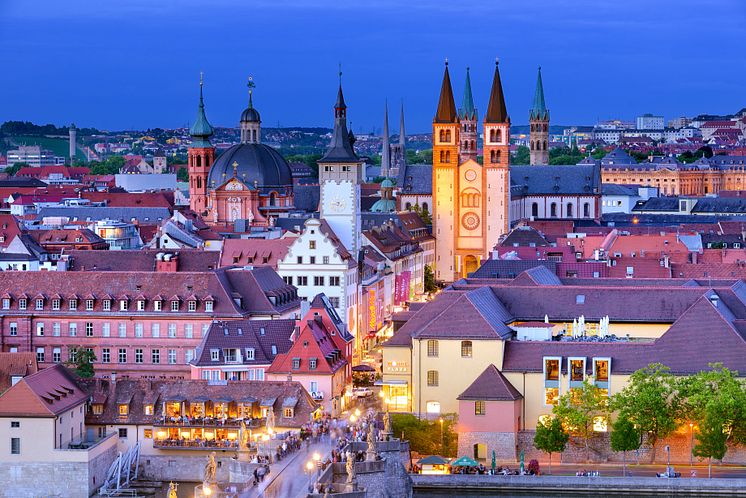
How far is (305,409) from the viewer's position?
73.8 metres

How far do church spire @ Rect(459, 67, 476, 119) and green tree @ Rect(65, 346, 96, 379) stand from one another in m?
96.4

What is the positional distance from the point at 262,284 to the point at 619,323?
20752 mm

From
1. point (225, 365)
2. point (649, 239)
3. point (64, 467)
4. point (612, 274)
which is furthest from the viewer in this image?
point (649, 239)

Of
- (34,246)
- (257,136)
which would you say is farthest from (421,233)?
(34,246)

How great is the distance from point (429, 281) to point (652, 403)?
255 feet

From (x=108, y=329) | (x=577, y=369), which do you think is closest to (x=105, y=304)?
(x=108, y=329)

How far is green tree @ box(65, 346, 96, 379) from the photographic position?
81.0 meters

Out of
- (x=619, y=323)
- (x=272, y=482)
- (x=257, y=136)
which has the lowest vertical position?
Result: (x=272, y=482)

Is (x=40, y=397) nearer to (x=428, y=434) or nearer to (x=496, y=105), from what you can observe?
(x=428, y=434)

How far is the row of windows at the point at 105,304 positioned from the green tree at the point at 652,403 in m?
25.9

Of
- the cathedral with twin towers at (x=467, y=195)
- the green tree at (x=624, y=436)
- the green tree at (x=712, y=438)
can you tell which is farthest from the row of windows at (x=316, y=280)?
the cathedral with twin towers at (x=467, y=195)

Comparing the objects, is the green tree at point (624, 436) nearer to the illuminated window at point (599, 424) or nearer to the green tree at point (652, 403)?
the green tree at point (652, 403)

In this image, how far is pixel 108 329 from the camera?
87.7 metres

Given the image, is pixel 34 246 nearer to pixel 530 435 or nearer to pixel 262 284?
pixel 262 284
